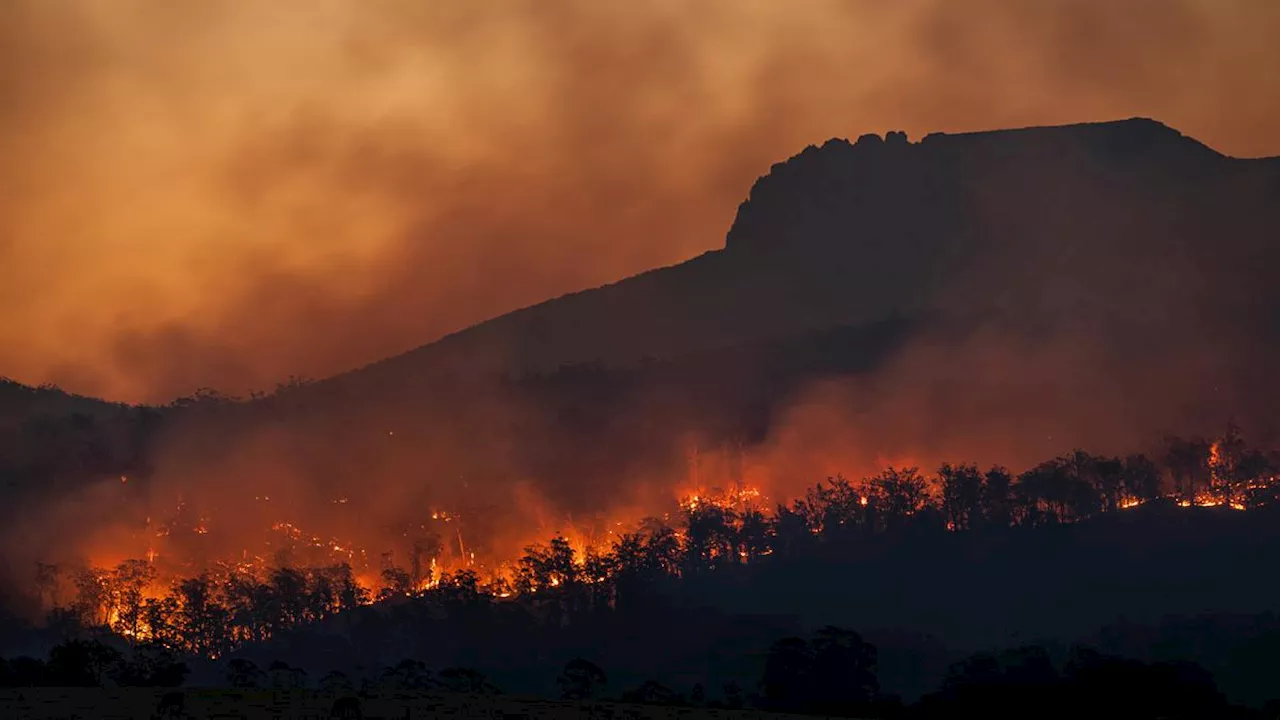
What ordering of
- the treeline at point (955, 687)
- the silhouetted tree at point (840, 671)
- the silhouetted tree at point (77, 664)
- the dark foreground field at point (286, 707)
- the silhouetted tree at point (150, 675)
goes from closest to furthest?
the dark foreground field at point (286, 707) → the silhouetted tree at point (77, 664) → the treeline at point (955, 687) → the silhouetted tree at point (150, 675) → the silhouetted tree at point (840, 671)

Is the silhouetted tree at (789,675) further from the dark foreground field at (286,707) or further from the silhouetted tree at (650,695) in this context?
the dark foreground field at (286,707)

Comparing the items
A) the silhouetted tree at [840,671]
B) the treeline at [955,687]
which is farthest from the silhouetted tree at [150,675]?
the silhouetted tree at [840,671]

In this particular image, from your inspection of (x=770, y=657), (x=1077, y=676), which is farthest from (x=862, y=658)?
(x=1077, y=676)

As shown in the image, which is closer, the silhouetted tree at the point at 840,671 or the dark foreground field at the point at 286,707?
the dark foreground field at the point at 286,707

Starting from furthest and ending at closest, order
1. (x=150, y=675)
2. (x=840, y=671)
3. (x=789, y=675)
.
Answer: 1. (x=840, y=671)
2. (x=789, y=675)
3. (x=150, y=675)

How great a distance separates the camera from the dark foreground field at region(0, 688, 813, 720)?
76.9m

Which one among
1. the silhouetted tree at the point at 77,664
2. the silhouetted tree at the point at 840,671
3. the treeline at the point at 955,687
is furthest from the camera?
the silhouetted tree at the point at 840,671

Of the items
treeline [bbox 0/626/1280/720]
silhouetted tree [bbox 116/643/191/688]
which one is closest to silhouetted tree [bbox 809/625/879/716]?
treeline [bbox 0/626/1280/720]

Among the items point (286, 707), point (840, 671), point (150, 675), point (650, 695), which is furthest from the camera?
point (840, 671)

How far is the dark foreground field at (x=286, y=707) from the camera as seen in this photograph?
252ft

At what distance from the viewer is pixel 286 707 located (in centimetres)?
8188

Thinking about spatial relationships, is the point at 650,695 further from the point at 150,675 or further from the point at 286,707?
the point at 286,707

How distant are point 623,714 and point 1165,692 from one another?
87.7 m

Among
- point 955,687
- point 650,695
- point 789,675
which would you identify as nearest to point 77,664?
point 650,695
